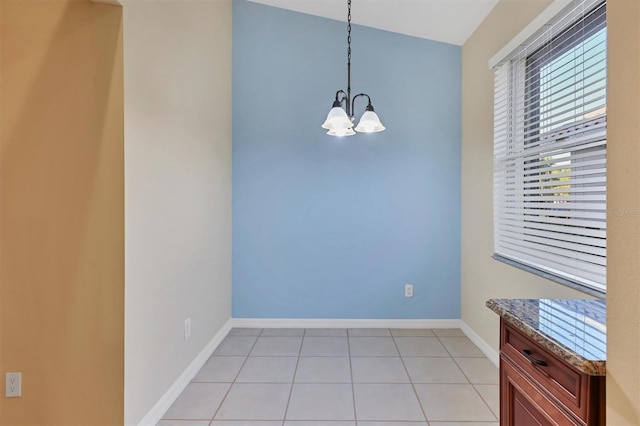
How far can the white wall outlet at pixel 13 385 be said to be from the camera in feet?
4.78

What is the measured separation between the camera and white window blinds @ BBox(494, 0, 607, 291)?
1.51m

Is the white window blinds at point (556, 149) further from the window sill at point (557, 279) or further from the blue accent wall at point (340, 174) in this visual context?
the blue accent wall at point (340, 174)

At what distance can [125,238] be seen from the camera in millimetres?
1460

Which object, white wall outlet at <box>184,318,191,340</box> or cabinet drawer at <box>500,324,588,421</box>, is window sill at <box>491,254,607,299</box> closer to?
cabinet drawer at <box>500,324,588,421</box>

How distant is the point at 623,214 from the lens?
0.68 metres

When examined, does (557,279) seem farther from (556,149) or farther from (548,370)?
(548,370)

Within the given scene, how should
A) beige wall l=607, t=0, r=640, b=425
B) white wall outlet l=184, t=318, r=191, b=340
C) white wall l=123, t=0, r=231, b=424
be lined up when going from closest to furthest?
1. beige wall l=607, t=0, r=640, b=425
2. white wall l=123, t=0, r=231, b=424
3. white wall outlet l=184, t=318, r=191, b=340

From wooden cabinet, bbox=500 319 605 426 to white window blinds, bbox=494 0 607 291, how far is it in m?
0.72

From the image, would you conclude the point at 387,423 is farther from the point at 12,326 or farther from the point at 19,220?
the point at 19,220

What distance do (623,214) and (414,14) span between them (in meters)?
2.67

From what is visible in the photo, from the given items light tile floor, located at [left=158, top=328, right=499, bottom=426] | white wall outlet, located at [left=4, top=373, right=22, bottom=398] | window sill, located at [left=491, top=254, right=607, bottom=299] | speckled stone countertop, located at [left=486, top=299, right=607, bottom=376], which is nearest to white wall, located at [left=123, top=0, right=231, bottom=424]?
light tile floor, located at [left=158, top=328, right=499, bottom=426]

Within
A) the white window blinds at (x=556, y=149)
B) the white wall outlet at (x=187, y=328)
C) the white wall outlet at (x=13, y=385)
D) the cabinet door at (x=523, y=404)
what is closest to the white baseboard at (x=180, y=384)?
the white wall outlet at (x=187, y=328)

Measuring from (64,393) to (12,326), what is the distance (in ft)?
1.30

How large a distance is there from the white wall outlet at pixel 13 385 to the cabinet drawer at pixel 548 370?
85.8 inches
